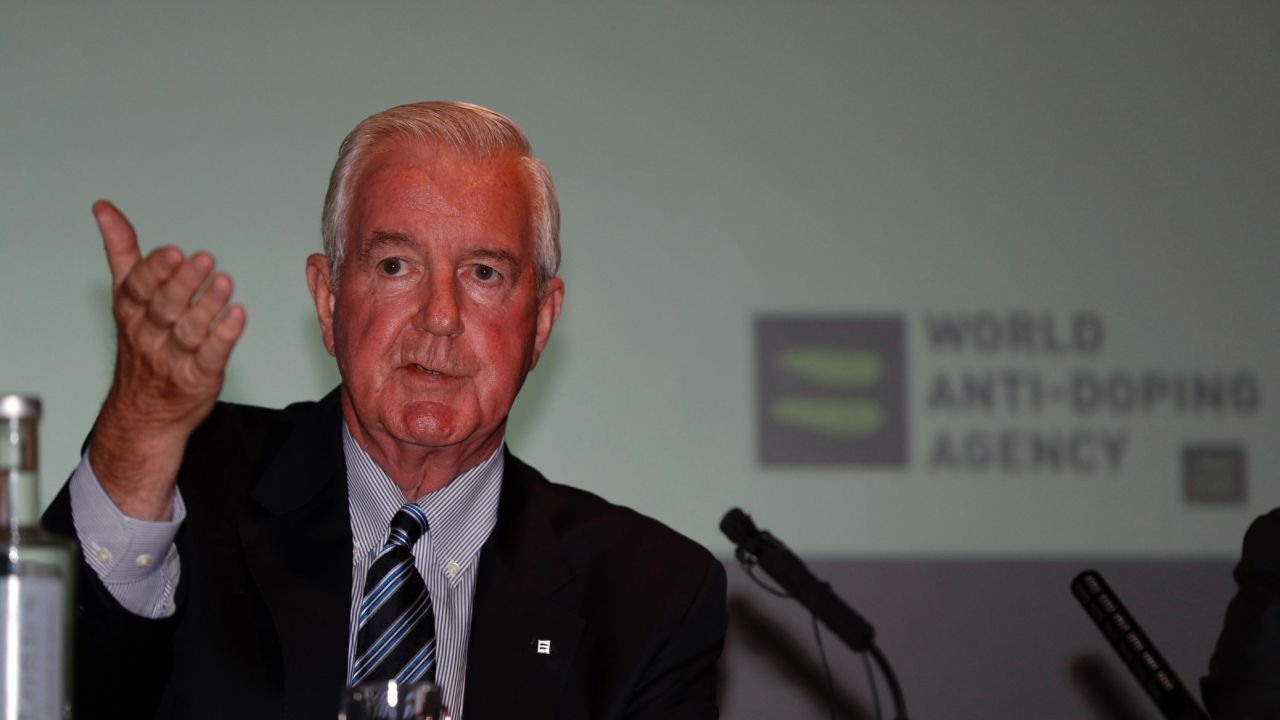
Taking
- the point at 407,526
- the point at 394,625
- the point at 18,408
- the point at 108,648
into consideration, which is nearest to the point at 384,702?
the point at 18,408

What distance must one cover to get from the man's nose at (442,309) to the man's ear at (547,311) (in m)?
0.30

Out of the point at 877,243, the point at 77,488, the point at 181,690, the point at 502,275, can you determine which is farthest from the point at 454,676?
the point at 877,243

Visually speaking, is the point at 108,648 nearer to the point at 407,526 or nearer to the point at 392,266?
the point at 407,526

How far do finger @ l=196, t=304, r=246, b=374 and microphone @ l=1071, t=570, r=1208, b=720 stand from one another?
122cm

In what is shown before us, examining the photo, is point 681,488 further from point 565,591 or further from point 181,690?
point 181,690

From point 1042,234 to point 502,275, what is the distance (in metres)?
2.51

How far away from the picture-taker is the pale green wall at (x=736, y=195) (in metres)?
4.29

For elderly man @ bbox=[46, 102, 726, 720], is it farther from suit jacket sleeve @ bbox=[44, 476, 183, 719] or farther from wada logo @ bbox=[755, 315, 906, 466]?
wada logo @ bbox=[755, 315, 906, 466]

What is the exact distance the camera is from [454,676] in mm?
2555

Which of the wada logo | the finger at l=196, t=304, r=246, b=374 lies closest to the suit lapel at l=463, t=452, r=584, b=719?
the finger at l=196, t=304, r=246, b=374

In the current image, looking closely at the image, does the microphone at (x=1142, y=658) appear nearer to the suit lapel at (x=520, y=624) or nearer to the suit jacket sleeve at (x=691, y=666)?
the suit jacket sleeve at (x=691, y=666)

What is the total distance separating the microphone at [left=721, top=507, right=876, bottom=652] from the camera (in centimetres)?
184

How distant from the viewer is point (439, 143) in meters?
2.69

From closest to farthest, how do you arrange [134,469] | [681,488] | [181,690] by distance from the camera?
1. [134,469]
2. [181,690]
3. [681,488]
